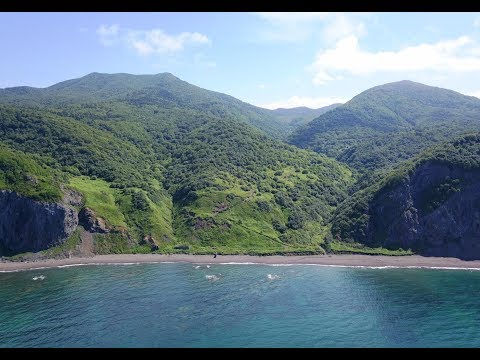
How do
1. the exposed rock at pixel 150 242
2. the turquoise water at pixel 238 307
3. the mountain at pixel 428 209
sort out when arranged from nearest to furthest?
1. the turquoise water at pixel 238 307
2. the mountain at pixel 428 209
3. the exposed rock at pixel 150 242

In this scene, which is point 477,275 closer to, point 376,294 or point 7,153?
point 376,294

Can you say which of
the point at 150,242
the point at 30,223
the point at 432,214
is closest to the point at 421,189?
the point at 432,214

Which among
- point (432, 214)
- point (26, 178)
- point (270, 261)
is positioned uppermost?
point (26, 178)

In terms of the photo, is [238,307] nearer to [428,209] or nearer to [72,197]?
[72,197]

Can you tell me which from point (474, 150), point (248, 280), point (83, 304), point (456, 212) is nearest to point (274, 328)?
point (248, 280)

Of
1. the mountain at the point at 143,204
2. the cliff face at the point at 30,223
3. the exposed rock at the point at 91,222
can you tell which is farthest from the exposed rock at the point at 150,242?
the cliff face at the point at 30,223

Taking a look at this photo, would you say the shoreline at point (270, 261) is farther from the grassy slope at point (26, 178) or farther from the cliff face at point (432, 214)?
the grassy slope at point (26, 178)
